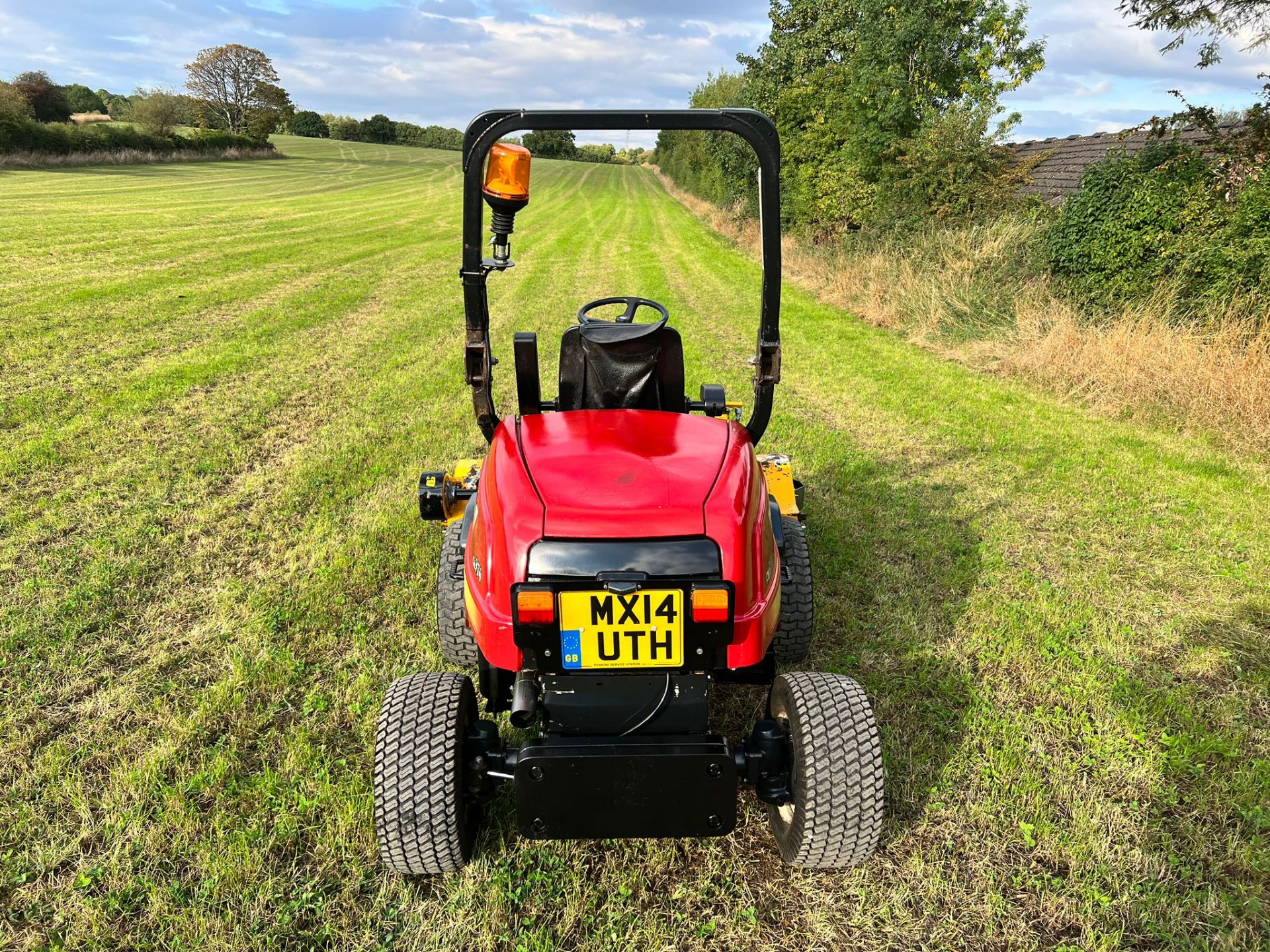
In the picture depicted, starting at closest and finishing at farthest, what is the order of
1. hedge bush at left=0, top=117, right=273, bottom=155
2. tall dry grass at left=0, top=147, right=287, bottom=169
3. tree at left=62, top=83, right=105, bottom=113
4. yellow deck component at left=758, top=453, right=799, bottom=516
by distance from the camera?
1. yellow deck component at left=758, top=453, right=799, bottom=516
2. hedge bush at left=0, top=117, right=273, bottom=155
3. tall dry grass at left=0, top=147, right=287, bottom=169
4. tree at left=62, top=83, right=105, bottom=113

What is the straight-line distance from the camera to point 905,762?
121 inches

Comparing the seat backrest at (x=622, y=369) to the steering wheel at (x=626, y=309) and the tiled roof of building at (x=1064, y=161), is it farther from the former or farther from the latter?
the tiled roof of building at (x=1064, y=161)

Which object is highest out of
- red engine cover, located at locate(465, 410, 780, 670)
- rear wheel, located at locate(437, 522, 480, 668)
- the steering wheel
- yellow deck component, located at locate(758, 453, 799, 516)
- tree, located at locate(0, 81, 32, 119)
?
tree, located at locate(0, 81, 32, 119)

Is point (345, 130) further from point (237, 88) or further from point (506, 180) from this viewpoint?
point (506, 180)

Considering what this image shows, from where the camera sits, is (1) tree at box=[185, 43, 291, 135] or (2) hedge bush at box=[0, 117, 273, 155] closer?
(2) hedge bush at box=[0, 117, 273, 155]

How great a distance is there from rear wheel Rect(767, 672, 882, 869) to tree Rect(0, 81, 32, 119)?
1579 inches

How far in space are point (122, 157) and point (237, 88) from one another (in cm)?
3244

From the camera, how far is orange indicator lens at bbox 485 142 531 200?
2.63 meters

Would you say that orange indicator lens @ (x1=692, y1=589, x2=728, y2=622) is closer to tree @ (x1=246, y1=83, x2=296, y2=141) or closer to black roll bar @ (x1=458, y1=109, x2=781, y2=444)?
black roll bar @ (x1=458, y1=109, x2=781, y2=444)

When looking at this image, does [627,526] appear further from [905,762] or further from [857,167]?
[857,167]

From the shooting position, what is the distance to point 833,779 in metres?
2.39

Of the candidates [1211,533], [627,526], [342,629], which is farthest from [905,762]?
[1211,533]

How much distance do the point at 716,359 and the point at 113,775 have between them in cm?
741

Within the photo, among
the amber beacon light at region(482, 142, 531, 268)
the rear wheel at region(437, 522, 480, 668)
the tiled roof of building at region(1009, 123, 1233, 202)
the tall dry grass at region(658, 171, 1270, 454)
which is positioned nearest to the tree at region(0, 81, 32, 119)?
the tall dry grass at region(658, 171, 1270, 454)
